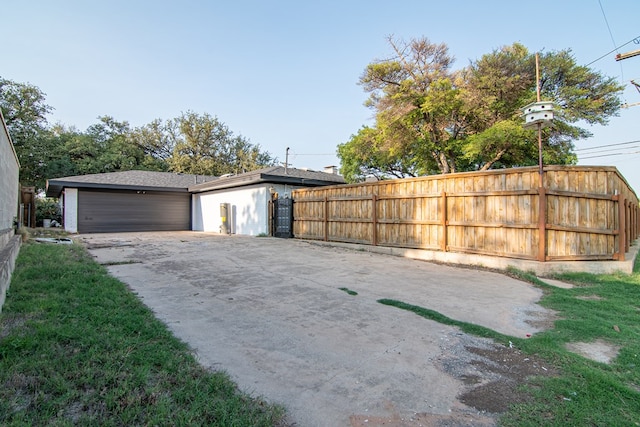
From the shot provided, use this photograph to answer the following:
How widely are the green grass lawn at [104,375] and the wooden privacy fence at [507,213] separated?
7.08 meters

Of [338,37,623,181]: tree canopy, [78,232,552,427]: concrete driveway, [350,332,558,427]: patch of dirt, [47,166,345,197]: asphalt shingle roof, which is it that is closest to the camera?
[350,332,558,427]: patch of dirt

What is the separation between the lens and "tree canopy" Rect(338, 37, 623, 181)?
13820 mm

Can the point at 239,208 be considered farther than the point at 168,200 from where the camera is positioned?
No

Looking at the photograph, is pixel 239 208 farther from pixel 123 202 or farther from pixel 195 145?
pixel 195 145

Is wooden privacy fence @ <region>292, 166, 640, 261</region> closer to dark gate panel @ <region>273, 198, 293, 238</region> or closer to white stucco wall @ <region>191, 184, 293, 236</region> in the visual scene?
dark gate panel @ <region>273, 198, 293, 238</region>

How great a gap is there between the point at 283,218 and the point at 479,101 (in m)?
10.9

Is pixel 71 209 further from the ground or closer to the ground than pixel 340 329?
further from the ground

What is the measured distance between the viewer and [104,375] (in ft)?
6.82

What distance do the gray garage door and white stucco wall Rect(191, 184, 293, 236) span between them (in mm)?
957

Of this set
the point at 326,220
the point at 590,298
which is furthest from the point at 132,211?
the point at 590,298

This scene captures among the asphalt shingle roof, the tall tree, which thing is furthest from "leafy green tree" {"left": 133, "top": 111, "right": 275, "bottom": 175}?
the tall tree

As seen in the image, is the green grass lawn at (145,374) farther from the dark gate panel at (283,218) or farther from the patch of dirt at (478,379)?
the dark gate panel at (283,218)

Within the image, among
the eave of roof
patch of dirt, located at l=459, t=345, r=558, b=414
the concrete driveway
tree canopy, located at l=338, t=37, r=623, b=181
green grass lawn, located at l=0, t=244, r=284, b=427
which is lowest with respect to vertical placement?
patch of dirt, located at l=459, t=345, r=558, b=414

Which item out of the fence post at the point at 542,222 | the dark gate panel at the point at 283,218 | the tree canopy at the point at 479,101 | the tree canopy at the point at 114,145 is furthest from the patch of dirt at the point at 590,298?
the tree canopy at the point at 114,145
